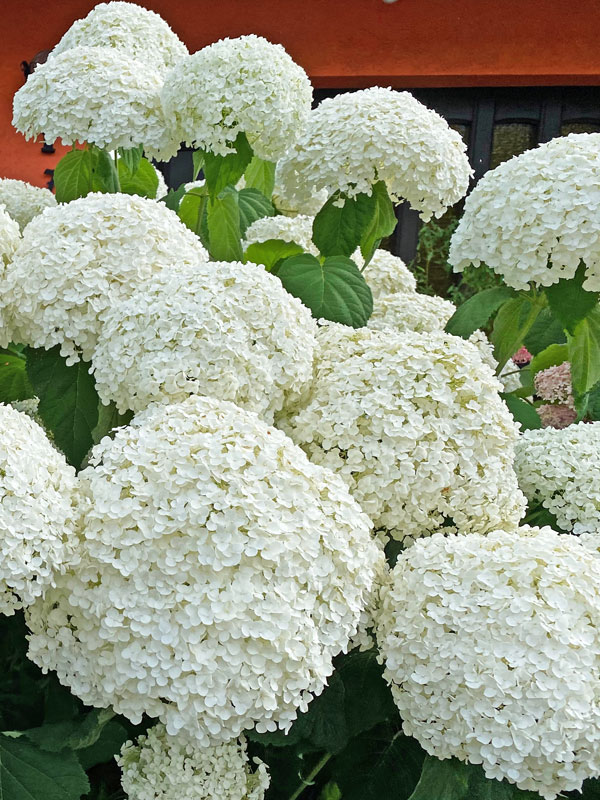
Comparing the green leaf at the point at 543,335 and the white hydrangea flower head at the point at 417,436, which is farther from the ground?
the white hydrangea flower head at the point at 417,436

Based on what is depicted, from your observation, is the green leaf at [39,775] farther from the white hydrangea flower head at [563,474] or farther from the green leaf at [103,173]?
the green leaf at [103,173]

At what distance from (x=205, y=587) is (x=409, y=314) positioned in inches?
24.5

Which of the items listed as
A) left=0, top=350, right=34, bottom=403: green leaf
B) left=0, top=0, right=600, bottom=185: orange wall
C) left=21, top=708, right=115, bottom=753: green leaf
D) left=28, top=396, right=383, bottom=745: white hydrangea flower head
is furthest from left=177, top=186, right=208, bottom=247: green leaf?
left=0, top=0, right=600, bottom=185: orange wall

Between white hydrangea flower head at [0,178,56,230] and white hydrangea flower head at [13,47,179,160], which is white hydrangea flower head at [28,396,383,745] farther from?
white hydrangea flower head at [0,178,56,230]

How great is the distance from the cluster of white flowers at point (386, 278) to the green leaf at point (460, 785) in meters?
0.76

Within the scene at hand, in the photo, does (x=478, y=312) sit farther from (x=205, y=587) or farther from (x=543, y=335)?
(x=205, y=587)

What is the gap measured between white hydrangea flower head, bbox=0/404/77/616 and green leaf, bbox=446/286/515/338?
567mm

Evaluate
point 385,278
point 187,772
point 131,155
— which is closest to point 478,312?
point 385,278

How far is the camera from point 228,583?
22.1 inches

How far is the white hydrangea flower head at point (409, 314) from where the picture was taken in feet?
3.54

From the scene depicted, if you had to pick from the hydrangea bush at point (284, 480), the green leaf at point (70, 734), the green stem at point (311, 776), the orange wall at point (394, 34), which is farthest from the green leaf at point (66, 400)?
the orange wall at point (394, 34)

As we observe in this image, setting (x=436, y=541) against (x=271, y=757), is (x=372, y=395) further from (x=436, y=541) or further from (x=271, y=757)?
(x=271, y=757)

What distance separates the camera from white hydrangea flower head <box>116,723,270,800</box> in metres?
0.64

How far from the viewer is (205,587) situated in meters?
0.56
